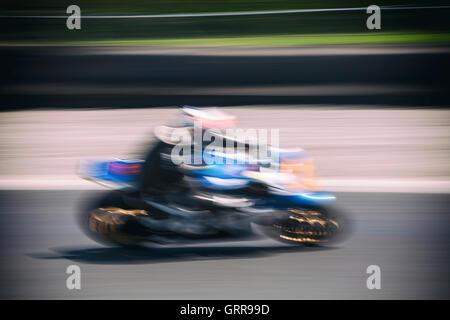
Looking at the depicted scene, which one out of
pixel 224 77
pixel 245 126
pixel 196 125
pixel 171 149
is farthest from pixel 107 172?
pixel 224 77

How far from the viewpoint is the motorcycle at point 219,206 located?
4.37m

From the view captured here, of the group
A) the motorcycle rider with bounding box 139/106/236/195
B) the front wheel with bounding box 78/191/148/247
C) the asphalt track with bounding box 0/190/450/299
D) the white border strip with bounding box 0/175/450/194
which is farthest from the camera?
the white border strip with bounding box 0/175/450/194

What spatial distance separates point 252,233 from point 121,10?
9707 mm

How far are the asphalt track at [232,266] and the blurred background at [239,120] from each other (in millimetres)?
13

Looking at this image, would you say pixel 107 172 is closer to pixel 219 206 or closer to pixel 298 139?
pixel 219 206

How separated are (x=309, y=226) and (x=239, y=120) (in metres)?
4.33

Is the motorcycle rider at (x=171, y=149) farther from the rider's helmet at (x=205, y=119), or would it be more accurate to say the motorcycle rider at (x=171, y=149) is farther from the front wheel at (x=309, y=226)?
the front wheel at (x=309, y=226)

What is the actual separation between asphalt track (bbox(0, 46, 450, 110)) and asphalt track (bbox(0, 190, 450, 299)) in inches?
168

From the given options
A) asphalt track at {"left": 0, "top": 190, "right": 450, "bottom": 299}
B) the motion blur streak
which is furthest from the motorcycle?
the motion blur streak

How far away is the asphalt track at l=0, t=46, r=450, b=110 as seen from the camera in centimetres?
921

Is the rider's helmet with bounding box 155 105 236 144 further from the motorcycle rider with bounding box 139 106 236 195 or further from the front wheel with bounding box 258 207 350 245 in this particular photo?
the front wheel with bounding box 258 207 350 245

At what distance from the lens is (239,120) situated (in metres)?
8.59

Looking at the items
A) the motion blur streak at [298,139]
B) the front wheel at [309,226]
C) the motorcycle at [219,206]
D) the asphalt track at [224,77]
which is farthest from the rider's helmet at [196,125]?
the asphalt track at [224,77]

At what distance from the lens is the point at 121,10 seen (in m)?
13.3
